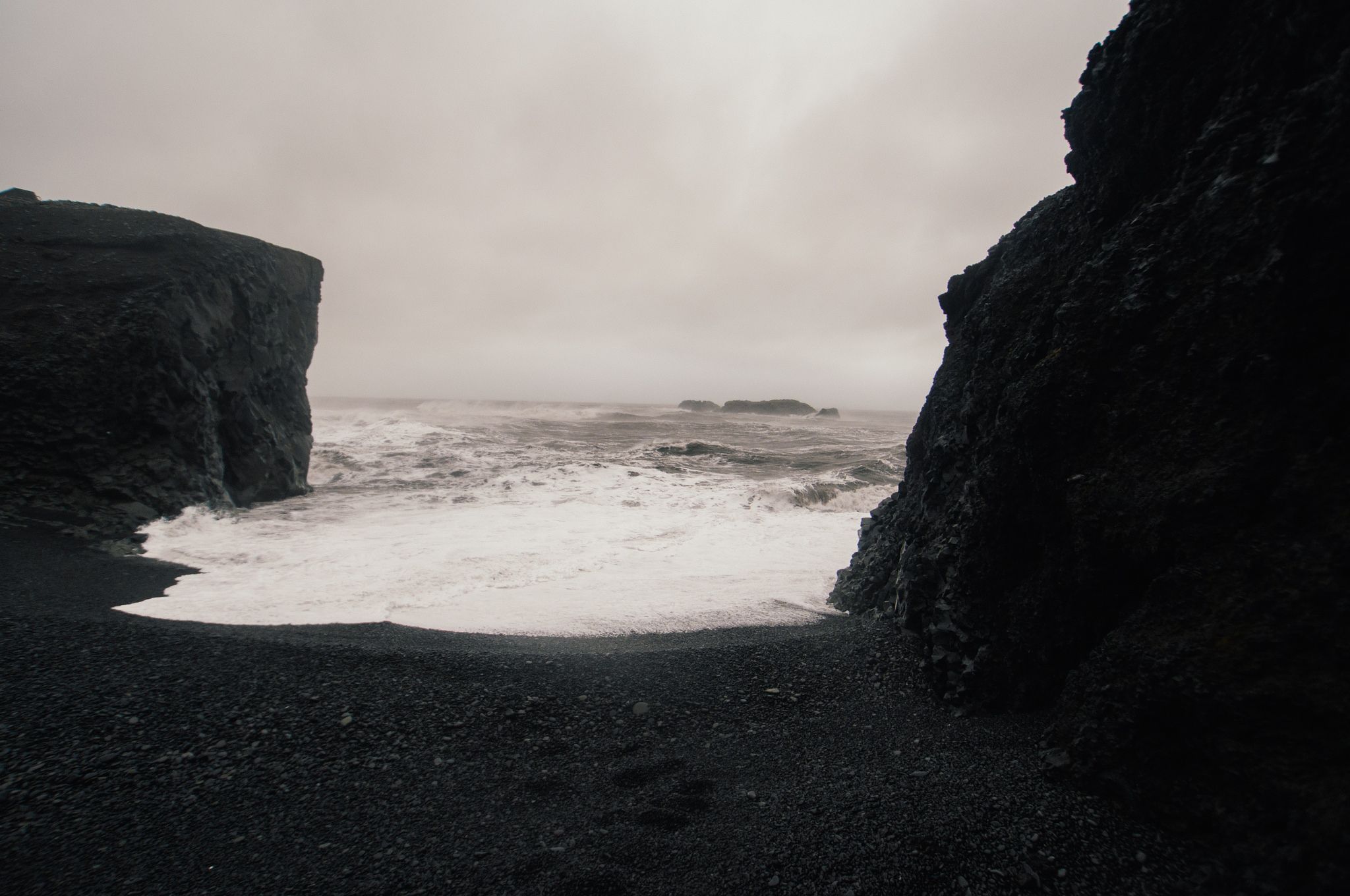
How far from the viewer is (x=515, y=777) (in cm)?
326

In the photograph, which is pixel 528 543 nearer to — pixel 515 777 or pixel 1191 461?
pixel 515 777

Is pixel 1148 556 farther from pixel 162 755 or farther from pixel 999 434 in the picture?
pixel 162 755

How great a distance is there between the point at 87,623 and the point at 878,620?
704cm

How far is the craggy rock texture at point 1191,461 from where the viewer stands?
221cm

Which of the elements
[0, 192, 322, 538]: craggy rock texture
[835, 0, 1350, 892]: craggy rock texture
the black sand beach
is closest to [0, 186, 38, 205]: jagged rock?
[0, 192, 322, 538]: craggy rock texture

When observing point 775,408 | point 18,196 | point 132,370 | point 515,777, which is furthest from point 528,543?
point 775,408

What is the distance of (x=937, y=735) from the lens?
353 cm

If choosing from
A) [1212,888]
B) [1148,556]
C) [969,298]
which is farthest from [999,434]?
[969,298]

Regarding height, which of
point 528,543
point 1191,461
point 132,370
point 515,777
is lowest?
point 528,543

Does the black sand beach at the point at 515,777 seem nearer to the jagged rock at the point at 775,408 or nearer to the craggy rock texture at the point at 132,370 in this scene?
the craggy rock texture at the point at 132,370

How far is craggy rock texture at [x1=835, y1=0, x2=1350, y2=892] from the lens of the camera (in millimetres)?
2207

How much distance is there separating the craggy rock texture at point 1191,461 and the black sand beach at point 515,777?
40cm

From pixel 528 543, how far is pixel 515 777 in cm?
684

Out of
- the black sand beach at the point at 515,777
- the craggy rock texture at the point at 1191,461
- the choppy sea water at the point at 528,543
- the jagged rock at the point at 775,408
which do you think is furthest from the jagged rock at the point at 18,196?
the jagged rock at the point at 775,408
